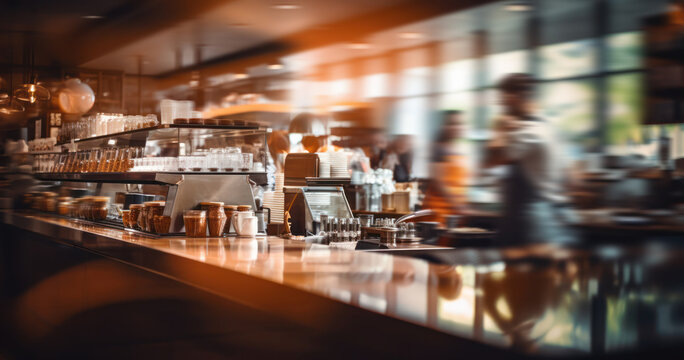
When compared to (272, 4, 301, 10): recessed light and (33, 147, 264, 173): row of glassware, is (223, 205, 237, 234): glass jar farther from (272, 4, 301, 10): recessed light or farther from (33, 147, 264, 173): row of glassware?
(272, 4, 301, 10): recessed light

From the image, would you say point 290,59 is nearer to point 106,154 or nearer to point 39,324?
point 106,154

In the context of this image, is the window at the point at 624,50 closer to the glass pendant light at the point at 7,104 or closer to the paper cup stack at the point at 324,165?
the paper cup stack at the point at 324,165

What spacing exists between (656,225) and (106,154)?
420 centimetres

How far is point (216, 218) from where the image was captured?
3.20 metres

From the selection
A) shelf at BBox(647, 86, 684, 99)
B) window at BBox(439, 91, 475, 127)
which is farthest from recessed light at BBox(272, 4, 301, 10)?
shelf at BBox(647, 86, 684, 99)

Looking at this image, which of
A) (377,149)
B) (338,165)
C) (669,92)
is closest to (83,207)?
(338,165)

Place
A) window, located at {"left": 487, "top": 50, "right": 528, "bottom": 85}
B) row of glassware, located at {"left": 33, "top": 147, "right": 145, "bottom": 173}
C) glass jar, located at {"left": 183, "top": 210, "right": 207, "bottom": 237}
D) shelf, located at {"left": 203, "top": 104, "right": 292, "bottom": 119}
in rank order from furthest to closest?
shelf, located at {"left": 203, "top": 104, "right": 292, "bottom": 119} < window, located at {"left": 487, "top": 50, "right": 528, "bottom": 85} < row of glassware, located at {"left": 33, "top": 147, "right": 145, "bottom": 173} < glass jar, located at {"left": 183, "top": 210, "right": 207, "bottom": 237}

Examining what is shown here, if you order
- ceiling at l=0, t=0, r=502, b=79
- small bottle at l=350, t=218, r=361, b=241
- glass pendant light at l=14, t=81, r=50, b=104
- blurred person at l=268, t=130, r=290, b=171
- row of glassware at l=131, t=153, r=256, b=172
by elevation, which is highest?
ceiling at l=0, t=0, r=502, b=79

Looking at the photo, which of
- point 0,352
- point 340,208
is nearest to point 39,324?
point 0,352

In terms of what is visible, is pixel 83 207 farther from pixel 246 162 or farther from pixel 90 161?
pixel 246 162

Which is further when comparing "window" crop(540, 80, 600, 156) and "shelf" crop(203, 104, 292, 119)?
"shelf" crop(203, 104, 292, 119)

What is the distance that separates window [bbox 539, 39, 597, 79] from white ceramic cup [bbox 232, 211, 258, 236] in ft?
17.1

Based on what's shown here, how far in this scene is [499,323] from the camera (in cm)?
109

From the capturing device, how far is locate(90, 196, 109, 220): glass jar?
14.3 feet
